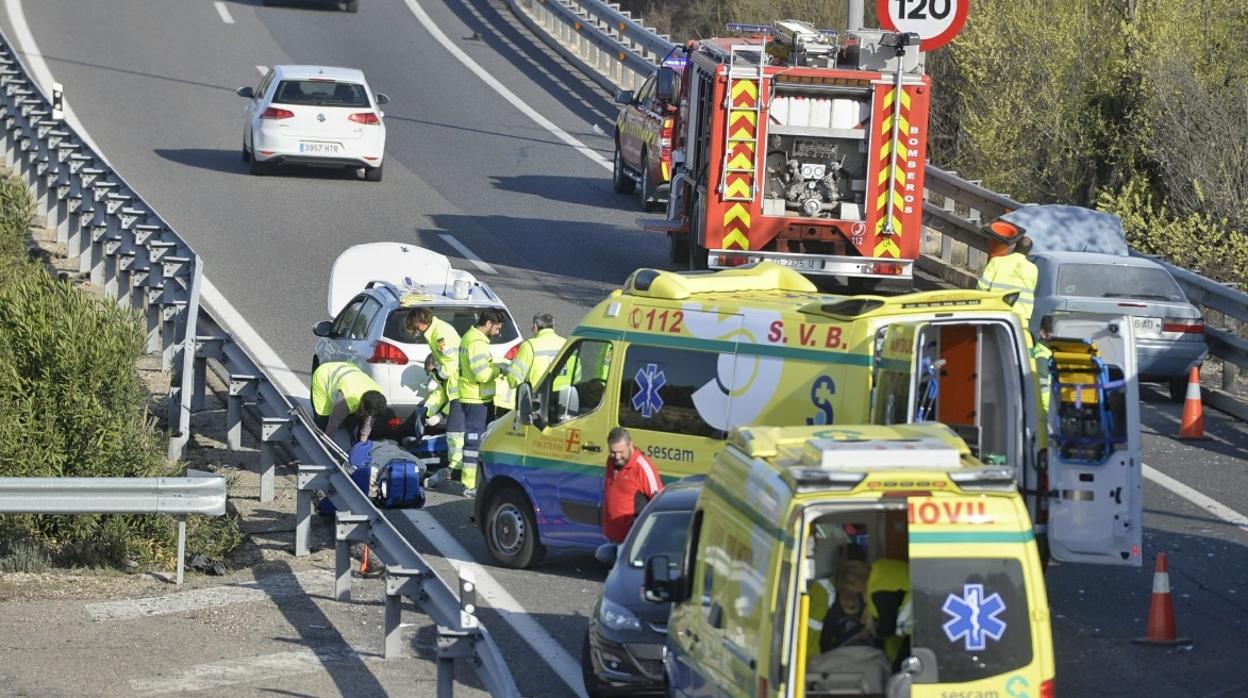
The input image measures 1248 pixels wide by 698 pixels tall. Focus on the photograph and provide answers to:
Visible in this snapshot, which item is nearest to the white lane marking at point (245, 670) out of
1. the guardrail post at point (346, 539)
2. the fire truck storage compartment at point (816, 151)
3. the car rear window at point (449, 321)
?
Answer: the guardrail post at point (346, 539)

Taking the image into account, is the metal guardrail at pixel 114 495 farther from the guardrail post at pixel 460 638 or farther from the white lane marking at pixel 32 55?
the white lane marking at pixel 32 55

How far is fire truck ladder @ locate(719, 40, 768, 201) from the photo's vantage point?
19.7 m

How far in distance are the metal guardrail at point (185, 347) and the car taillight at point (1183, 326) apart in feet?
24.0

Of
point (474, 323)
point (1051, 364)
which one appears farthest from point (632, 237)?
point (1051, 364)

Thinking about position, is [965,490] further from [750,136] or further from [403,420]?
[750,136]

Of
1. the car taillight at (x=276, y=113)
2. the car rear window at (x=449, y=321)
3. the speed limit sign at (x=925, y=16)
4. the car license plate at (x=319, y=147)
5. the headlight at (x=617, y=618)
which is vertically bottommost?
the headlight at (x=617, y=618)

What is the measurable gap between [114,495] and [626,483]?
10.9ft

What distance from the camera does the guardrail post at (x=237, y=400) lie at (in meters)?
15.6

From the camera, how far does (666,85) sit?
24.1 m

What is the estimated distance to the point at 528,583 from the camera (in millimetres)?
13438

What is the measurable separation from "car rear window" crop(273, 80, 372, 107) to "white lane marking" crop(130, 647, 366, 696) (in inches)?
659

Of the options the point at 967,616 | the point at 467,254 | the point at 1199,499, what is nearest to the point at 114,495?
the point at 967,616

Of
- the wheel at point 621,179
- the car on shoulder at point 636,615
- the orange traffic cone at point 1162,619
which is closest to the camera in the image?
the car on shoulder at point 636,615

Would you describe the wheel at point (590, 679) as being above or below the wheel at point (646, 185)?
below
